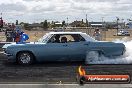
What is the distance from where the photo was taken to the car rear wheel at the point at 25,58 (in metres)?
14.9

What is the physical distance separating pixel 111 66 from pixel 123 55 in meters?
0.95

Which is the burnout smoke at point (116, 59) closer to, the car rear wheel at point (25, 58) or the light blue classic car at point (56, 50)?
the light blue classic car at point (56, 50)

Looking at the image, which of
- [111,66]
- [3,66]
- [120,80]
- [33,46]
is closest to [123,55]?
[111,66]

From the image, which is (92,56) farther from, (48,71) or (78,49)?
(48,71)

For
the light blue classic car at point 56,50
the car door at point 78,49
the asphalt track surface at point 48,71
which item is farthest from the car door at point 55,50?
the asphalt track surface at point 48,71

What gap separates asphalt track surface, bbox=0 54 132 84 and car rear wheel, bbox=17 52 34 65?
24 centimetres

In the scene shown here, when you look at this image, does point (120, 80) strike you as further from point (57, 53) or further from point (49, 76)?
point (57, 53)

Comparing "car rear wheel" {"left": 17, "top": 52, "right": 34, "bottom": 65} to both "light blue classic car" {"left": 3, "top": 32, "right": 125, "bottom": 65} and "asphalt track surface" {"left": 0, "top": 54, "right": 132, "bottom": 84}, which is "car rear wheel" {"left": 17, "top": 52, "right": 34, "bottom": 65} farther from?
"asphalt track surface" {"left": 0, "top": 54, "right": 132, "bottom": 84}

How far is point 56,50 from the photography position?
14.9m

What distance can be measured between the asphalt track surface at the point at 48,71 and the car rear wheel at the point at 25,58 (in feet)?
0.80

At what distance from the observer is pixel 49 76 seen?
11789mm

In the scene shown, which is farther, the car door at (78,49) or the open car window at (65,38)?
the open car window at (65,38)

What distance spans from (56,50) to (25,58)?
1.27 metres

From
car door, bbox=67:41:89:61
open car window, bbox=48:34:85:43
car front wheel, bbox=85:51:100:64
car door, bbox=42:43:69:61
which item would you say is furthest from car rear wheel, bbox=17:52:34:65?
car front wheel, bbox=85:51:100:64
